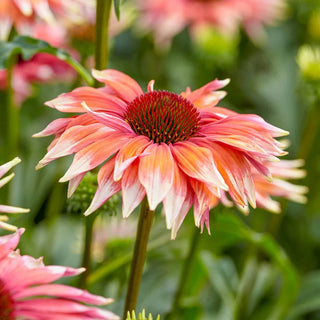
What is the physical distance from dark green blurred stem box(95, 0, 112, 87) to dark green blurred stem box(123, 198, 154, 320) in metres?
0.17

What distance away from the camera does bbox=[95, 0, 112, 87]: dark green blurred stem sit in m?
0.53

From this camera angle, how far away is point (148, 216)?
17.3 inches

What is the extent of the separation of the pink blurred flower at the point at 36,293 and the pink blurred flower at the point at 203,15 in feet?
2.84

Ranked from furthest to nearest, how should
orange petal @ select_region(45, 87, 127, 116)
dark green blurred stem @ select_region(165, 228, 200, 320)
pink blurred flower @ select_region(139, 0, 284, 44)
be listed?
pink blurred flower @ select_region(139, 0, 284, 44), dark green blurred stem @ select_region(165, 228, 200, 320), orange petal @ select_region(45, 87, 127, 116)

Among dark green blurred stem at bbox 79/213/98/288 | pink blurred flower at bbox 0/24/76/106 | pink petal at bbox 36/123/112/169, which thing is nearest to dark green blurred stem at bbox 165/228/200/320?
dark green blurred stem at bbox 79/213/98/288

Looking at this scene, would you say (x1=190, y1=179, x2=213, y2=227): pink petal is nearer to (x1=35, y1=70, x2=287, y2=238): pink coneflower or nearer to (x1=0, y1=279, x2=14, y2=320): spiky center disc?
(x1=35, y1=70, x2=287, y2=238): pink coneflower

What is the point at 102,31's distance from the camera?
0.54 meters

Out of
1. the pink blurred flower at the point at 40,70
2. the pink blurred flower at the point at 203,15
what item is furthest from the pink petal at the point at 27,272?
the pink blurred flower at the point at 203,15

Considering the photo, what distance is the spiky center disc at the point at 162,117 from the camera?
49 cm

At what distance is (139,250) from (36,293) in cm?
9

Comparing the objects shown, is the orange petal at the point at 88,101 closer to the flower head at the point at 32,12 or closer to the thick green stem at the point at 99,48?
the thick green stem at the point at 99,48

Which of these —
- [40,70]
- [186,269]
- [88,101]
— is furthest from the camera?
[40,70]

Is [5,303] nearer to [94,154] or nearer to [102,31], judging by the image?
[94,154]

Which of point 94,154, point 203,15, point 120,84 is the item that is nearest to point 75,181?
point 94,154
